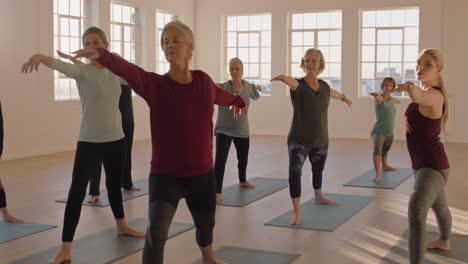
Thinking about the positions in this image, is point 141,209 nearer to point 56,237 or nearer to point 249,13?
point 56,237

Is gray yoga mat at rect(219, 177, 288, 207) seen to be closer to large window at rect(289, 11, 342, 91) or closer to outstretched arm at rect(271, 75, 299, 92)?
outstretched arm at rect(271, 75, 299, 92)

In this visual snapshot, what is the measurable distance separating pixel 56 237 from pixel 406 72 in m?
8.92

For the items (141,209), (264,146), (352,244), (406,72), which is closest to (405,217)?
(352,244)

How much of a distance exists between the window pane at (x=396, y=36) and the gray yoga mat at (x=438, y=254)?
317 inches

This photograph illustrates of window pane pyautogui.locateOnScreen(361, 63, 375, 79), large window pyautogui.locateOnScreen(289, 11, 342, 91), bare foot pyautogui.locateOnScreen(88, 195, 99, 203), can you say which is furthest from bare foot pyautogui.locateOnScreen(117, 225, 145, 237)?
window pane pyautogui.locateOnScreen(361, 63, 375, 79)

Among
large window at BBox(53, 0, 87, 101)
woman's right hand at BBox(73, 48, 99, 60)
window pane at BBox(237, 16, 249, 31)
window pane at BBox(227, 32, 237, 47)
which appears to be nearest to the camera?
woman's right hand at BBox(73, 48, 99, 60)

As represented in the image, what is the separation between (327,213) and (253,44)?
8286 millimetres

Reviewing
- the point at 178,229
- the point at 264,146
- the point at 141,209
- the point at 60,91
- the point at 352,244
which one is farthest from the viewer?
the point at 264,146

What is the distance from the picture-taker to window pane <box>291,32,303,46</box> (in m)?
12.5

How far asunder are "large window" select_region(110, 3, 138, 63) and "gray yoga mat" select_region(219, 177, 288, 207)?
505 cm

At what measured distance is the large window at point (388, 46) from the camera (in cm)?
1159

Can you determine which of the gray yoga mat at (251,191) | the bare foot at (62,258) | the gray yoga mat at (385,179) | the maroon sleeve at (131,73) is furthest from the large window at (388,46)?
the maroon sleeve at (131,73)

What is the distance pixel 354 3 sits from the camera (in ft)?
38.6

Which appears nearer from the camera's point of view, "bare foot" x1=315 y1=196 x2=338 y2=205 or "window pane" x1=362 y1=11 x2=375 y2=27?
"bare foot" x1=315 y1=196 x2=338 y2=205
